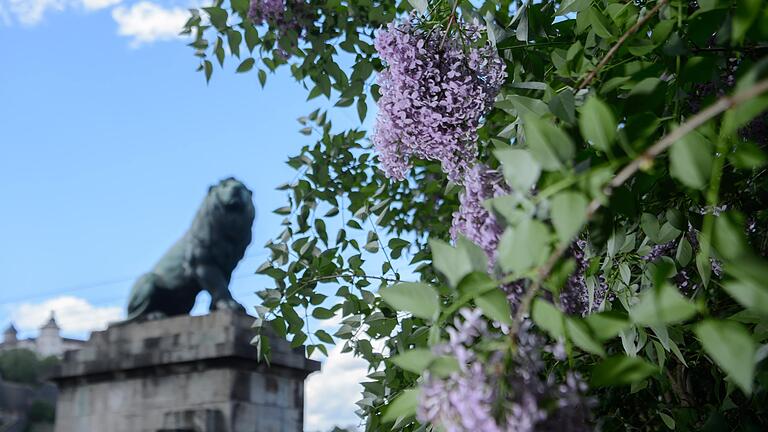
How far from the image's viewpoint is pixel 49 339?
257 feet

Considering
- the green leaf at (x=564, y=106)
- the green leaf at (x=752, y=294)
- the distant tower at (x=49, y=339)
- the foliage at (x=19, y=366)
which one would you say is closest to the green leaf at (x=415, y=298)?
the green leaf at (x=752, y=294)

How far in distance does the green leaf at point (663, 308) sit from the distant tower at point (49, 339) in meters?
81.9

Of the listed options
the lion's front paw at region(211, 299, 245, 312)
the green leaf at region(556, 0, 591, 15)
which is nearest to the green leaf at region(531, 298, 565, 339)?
the green leaf at region(556, 0, 591, 15)

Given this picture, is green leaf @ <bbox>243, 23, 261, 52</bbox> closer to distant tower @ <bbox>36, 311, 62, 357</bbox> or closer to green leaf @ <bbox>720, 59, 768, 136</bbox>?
green leaf @ <bbox>720, 59, 768, 136</bbox>

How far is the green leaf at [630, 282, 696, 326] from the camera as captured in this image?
3.10 feet

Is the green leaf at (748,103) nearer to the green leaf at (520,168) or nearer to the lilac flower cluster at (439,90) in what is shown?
the green leaf at (520,168)

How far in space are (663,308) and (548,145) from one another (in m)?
0.23

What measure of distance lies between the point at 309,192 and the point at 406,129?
6.93ft

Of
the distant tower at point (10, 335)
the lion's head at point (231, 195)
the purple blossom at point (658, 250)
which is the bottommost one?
the purple blossom at point (658, 250)

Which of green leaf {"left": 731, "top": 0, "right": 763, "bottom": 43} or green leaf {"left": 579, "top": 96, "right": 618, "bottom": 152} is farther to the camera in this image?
green leaf {"left": 731, "top": 0, "right": 763, "bottom": 43}

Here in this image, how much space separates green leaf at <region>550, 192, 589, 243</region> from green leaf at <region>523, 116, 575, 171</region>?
0.18 ft

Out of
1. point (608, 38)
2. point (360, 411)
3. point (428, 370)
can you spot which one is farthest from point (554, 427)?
point (360, 411)

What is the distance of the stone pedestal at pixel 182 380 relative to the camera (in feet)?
28.5

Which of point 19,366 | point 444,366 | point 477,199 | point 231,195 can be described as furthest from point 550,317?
point 19,366
